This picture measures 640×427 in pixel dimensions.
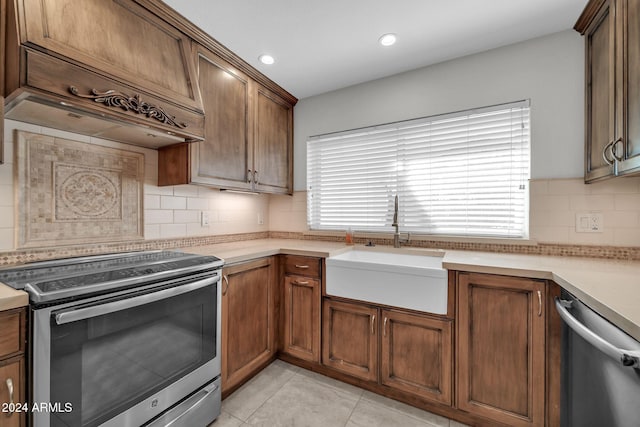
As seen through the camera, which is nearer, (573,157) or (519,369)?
(519,369)

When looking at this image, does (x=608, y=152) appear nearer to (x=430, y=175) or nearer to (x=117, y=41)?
(x=430, y=175)

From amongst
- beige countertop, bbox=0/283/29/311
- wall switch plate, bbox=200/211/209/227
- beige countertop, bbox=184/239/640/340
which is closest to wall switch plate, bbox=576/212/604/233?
beige countertop, bbox=184/239/640/340

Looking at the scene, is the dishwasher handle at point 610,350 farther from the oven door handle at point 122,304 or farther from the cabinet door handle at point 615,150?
the oven door handle at point 122,304

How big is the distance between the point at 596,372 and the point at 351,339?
1.21 m

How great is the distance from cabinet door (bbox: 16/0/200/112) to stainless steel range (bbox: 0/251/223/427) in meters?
0.94

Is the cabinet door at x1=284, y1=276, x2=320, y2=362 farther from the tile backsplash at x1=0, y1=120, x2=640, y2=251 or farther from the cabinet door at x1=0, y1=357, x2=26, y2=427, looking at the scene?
the cabinet door at x1=0, y1=357, x2=26, y2=427

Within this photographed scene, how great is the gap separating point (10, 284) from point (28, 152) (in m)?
0.74

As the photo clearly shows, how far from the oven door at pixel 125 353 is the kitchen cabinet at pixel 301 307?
63 cm

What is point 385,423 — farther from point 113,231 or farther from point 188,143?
point 188,143

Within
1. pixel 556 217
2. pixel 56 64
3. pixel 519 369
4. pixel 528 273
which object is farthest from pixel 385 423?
pixel 56 64

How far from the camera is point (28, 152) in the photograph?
1327 mm

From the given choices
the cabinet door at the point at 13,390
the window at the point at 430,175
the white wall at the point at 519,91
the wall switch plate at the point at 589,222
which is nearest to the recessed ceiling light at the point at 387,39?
the white wall at the point at 519,91

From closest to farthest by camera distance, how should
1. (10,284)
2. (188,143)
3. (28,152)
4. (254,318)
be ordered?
(10,284)
(28,152)
(188,143)
(254,318)

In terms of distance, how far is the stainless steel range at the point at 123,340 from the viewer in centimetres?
92
